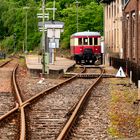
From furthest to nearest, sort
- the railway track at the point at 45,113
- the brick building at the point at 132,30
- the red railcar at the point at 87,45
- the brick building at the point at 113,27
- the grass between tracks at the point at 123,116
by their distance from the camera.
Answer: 1. the red railcar at the point at 87,45
2. the brick building at the point at 113,27
3. the brick building at the point at 132,30
4. the grass between tracks at the point at 123,116
5. the railway track at the point at 45,113

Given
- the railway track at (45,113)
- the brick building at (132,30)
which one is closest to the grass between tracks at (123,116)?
the railway track at (45,113)

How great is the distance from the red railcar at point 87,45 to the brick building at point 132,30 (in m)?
12.2

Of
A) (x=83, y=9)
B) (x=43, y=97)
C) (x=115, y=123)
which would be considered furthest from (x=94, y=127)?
(x=83, y=9)

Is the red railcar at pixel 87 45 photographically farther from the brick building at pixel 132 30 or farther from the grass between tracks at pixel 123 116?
the grass between tracks at pixel 123 116

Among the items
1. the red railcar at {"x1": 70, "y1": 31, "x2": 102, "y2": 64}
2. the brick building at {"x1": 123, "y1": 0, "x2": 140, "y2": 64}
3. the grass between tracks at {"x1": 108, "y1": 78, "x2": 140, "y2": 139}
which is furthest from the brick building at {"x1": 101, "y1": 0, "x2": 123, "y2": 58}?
the grass between tracks at {"x1": 108, "y1": 78, "x2": 140, "y2": 139}

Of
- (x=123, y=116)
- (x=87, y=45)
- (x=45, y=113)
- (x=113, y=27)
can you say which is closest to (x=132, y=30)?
(x=113, y=27)

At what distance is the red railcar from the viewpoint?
174 ft

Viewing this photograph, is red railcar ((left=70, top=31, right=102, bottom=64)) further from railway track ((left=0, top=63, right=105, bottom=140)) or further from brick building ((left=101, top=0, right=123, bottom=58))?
railway track ((left=0, top=63, right=105, bottom=140))

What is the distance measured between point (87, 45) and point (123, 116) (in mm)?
39698

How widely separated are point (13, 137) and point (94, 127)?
222 centimetres

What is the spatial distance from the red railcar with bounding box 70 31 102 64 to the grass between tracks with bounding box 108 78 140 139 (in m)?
31.2

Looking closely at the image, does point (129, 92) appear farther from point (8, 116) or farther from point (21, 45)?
point (21, 45)

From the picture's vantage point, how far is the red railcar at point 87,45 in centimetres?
5303

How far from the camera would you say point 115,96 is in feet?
66.5
